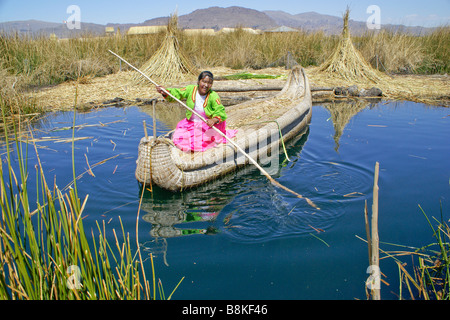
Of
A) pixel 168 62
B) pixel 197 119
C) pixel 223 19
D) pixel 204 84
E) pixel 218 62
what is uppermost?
pixel 223 19

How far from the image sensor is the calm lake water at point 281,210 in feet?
8.46

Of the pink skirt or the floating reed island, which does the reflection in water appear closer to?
the pink skirt

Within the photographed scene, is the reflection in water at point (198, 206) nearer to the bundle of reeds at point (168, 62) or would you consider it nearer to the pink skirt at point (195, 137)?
the pink skirt at point (195, 137)

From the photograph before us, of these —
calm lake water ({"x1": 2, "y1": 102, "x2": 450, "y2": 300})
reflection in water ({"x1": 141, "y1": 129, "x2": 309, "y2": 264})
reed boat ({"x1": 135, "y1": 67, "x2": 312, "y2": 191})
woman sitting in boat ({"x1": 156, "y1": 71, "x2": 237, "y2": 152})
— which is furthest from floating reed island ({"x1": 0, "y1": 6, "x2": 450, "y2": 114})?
reflection in water ({"x1": 141, "y1": 129, "x2": 309, "y2": 264})

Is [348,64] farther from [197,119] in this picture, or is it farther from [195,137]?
[195,137]

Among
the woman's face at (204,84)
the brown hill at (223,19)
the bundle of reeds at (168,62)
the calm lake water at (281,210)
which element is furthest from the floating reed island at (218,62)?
the brown hill at (223,19)

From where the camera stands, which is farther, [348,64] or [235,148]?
[348,64]

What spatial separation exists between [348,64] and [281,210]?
8.33 m

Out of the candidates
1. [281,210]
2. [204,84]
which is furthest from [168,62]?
[281,210]

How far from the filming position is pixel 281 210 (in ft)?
11.5

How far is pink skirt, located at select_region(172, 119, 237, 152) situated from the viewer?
13.4 feet

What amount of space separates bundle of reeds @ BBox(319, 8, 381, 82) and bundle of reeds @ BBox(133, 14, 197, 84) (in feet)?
14.5

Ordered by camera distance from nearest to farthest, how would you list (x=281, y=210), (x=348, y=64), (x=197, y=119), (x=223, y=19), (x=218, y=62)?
(x=281, y=210)
(x=197, y=119)
(x=348, y=64)
(x=218, y=62)
(x=223, y=19)

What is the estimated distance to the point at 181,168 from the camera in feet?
12.1
